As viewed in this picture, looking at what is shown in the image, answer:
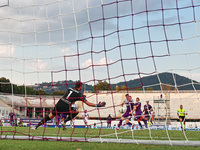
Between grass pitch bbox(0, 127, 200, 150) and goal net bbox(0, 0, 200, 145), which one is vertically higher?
goal net bbox(0, 0, 200, 145)

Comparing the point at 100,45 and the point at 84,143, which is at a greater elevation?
the point at 100,45

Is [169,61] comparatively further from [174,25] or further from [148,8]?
[148,8]

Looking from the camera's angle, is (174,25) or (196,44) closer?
(196,44)

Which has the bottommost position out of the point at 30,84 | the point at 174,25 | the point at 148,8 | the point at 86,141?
the point at 86,141

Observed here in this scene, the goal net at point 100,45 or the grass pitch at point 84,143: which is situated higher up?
the goal net at point 100,45

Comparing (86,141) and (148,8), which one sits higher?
(148,8)

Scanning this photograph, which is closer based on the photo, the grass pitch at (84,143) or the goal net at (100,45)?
the grass pitch at (84,143)

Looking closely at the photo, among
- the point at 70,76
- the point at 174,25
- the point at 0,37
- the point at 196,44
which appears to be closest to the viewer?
the point at 196,44

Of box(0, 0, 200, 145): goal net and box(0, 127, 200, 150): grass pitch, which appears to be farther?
box(0, 0, 200, 145): goal net

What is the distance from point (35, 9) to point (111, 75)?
316cm

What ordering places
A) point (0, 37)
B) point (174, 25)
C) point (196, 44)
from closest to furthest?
point (196, 44) < point (174, 25) < point (0, 37)

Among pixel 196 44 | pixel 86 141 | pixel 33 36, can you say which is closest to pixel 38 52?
pixel 33 36

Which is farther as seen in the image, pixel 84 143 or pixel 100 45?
pixel 100 45

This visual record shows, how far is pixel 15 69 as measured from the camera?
322 inches
